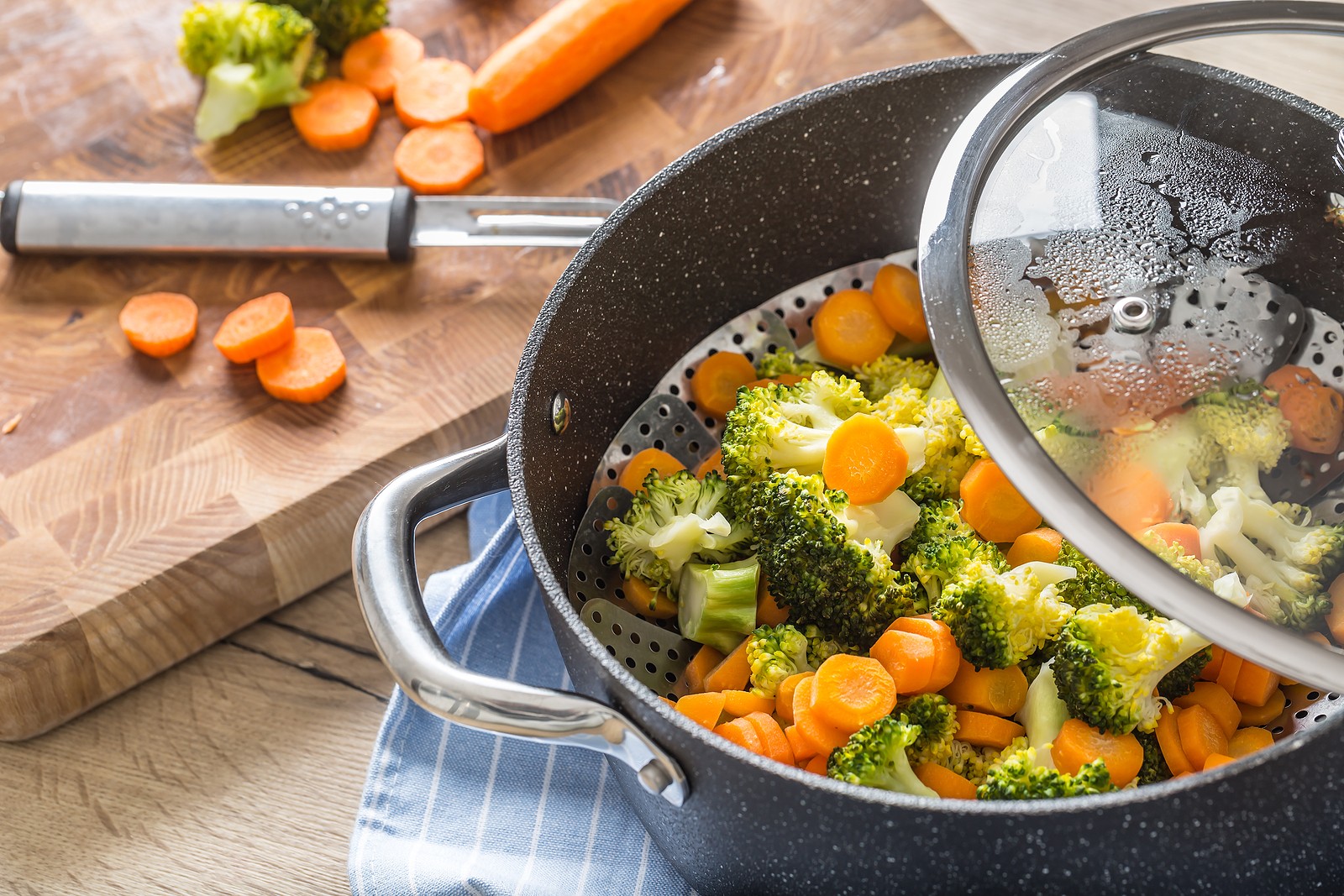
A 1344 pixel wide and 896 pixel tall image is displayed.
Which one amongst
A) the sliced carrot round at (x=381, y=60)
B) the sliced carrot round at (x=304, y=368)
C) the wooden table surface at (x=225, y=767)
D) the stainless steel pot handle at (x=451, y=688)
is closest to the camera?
the stainless steel pot handle at (x=451, y=688)

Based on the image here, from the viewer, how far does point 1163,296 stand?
1.04 m

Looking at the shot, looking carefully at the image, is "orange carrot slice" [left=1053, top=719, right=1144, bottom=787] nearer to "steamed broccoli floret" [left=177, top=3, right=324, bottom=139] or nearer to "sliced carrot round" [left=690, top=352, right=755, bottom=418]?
"sliced carrot round" [left=690, top=352, right=755, bottom=418]

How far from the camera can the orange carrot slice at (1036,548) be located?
47.8 inches

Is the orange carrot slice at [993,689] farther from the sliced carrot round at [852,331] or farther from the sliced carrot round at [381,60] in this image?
the sliced carrot round at [381,60]

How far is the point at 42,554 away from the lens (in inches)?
58.7

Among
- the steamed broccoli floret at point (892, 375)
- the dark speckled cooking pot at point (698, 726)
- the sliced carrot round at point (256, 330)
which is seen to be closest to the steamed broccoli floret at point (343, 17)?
the sliced carrot round at point (256, 330)

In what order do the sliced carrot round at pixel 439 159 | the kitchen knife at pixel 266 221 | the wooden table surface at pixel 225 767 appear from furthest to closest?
the sliced carrot round at pixel 439 159 → the kitchen knife at pixel 266 221 → the wooden table surface at pixel 225 767

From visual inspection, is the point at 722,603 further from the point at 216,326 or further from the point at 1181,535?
the point at 216,326

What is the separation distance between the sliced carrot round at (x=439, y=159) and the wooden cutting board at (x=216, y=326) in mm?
30

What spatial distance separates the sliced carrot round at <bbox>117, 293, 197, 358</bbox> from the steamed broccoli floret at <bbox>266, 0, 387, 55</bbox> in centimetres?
54

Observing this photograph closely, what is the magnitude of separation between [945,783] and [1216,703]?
28 cm

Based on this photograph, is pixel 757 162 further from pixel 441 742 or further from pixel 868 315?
pixel 441 742

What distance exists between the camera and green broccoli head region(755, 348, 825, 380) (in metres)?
1.46

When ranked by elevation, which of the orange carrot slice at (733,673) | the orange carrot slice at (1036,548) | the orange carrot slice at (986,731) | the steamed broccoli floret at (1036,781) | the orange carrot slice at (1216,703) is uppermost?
the orange carrot slice at (1036,548)
